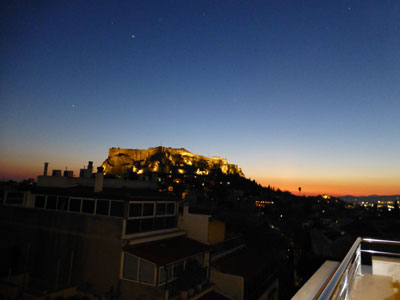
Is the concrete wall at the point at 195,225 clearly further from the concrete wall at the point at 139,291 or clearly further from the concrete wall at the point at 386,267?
the concrete wall at the point at 386,267

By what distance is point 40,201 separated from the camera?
20.1 m

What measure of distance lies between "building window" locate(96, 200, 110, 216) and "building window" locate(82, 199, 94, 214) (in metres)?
0.52

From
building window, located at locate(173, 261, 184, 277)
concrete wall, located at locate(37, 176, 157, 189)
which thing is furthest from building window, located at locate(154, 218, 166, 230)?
concrete wall, located at locate(37, 176, 157, 189)

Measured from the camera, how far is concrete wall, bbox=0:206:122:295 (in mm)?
16234

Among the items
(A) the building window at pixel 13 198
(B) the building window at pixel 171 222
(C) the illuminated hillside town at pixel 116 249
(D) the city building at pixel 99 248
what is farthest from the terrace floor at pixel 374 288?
(A) the building window at pixel 13 198

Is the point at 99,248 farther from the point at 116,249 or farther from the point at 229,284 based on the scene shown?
the point at 229,284

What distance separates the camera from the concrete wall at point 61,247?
16.2 m

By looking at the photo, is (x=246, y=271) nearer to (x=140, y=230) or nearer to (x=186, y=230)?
(x=186, y=230)

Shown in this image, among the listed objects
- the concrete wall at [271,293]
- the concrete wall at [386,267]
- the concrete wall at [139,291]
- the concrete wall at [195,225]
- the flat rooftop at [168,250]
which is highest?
the concrete wall at [386,267]

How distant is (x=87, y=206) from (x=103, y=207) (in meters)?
1.41

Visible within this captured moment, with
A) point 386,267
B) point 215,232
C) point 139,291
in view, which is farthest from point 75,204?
point 386,267

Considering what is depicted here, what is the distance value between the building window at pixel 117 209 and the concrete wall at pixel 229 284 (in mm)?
8791

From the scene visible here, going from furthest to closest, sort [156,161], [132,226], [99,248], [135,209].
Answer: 1. [156,161]
2. [135,209]
3. [132,226]
4. [99,248]

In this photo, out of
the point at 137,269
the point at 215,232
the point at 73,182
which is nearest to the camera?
the point at 137,269
